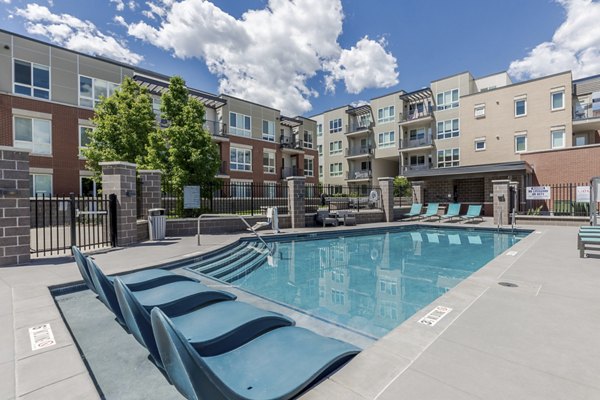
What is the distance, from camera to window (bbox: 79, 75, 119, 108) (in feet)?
64.4

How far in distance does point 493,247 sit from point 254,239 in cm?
Answer: 923

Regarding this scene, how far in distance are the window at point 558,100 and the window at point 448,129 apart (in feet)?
26.3

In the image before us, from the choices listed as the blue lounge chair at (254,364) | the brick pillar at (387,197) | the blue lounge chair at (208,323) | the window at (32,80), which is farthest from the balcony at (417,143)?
the blue lounge chair at (254,364)

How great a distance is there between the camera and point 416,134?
34.6 metres

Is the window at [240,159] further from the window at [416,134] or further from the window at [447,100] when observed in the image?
the window at [447,100]

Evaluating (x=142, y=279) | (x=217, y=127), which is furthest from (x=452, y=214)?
(x=217, y=127)

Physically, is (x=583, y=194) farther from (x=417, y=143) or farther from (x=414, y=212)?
(x=417, y=143)

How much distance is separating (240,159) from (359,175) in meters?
17.8

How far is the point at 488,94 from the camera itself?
1063 inches

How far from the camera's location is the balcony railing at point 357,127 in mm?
38263

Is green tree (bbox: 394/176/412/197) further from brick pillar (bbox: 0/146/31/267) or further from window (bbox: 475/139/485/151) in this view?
brick pillar (bbox: 0/146/31/267)

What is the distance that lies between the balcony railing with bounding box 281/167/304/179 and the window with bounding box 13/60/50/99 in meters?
20.5

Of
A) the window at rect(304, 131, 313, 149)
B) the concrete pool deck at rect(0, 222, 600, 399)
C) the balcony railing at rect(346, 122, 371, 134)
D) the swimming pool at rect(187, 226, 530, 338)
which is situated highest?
the balcony railing at rect(346, 122, 371, 134)

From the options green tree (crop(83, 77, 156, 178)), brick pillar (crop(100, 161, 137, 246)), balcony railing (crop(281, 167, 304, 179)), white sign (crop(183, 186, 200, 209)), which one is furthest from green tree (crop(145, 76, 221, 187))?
balcony railing (crop(281, 167, 304, 179))
